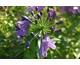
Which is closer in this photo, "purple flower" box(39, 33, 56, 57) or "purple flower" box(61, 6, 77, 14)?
"purple flower" box(39, 33, 56, 57)

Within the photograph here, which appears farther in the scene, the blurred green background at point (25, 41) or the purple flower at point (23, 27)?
the blurred green background at point (25, 41)

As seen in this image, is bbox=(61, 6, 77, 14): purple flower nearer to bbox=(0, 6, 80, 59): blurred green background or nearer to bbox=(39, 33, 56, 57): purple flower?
bbox=(0, 6, 80, 59): blurred green background

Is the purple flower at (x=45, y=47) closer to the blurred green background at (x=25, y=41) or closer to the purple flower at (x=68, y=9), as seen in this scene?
the blurred green background at (x=25, y=41)

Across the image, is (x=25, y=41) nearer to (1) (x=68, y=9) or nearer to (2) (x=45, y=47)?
(2) (x=45, y=47)

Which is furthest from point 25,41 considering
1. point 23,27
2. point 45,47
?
point 45,47

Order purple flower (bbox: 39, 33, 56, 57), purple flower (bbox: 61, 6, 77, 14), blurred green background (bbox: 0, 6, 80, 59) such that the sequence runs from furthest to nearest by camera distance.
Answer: purple flower (bbox: 61, 6, 77, 14) < blurred green background (bbox: 0, 6, 80, 59) < purple flower (bbox: 39, 33, 56, 57)

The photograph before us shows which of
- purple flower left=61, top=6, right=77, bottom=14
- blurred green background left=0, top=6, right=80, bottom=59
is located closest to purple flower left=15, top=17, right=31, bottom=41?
blurred green background left=0, top=6, right=80, bottom=59

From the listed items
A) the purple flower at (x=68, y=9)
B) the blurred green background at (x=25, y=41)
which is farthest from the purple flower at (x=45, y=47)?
the purple flower at (x=68, y=9)
